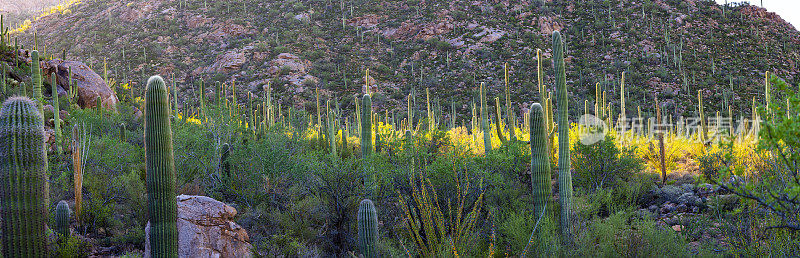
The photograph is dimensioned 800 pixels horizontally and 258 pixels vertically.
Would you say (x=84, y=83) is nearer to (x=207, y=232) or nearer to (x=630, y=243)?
(x=207, y=232)

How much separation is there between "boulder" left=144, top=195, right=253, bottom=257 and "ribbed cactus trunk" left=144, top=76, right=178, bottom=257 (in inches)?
21.8

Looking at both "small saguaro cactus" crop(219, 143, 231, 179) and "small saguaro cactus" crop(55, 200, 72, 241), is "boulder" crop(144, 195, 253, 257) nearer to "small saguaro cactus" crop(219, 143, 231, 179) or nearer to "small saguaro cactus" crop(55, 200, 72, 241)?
"small saguaro cactus" crop(55, 200, 72, 241)

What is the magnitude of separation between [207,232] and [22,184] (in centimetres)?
219

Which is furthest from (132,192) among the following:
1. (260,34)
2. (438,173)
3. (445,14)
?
(445,14)

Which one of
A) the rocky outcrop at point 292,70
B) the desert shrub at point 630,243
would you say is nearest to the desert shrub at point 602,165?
the desert shrub at point 630,243

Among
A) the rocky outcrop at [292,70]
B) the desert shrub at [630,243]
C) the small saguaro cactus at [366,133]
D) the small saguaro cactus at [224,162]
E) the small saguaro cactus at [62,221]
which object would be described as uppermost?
the rocky outcrop at [292,70]

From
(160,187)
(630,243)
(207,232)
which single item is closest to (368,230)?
(207,232)

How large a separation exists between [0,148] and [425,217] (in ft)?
13.7

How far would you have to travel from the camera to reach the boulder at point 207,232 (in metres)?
5.68

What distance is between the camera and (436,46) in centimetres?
3262

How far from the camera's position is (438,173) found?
295 inches

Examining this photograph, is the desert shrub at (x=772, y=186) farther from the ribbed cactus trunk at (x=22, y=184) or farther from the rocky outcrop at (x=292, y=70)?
the rocky outcrop at (x=292, y=70)

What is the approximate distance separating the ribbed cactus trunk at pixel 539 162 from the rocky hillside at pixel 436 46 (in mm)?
19929

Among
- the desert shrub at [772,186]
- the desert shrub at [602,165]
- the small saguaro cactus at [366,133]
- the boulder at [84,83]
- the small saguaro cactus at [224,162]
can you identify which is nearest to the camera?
the desert shrub at [772,186]
